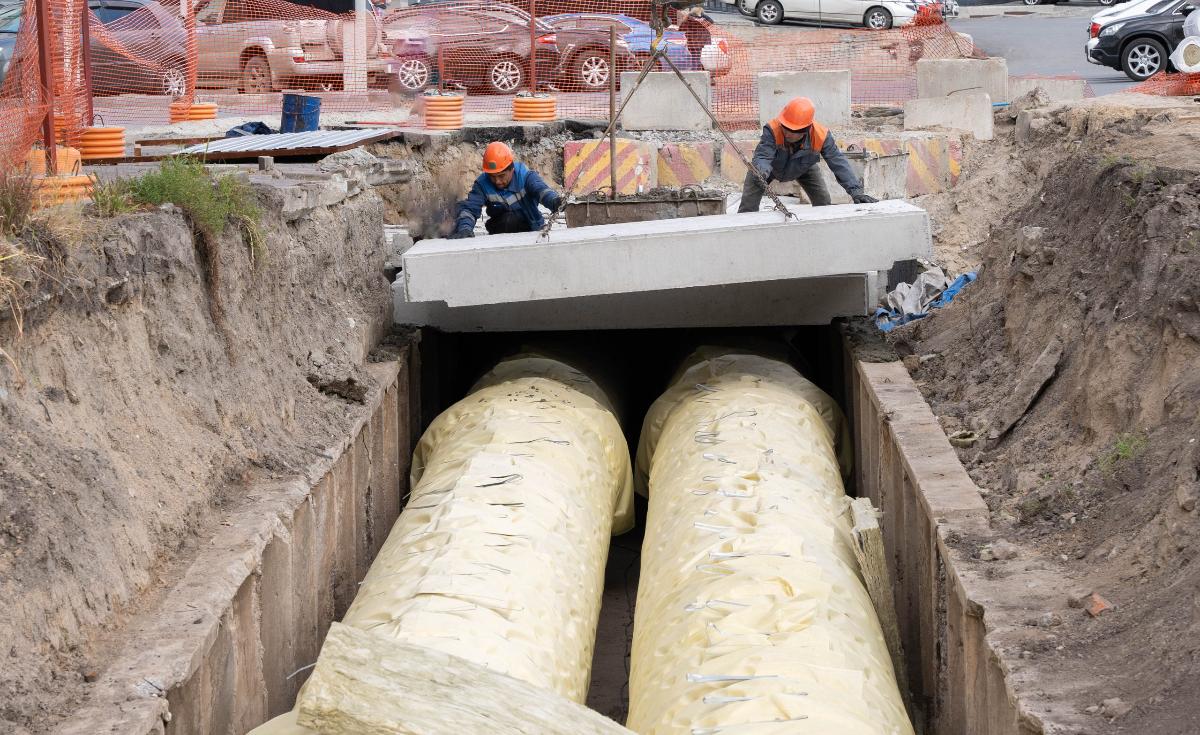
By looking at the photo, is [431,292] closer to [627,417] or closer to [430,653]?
[627,417]

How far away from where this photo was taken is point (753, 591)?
17.0 ft

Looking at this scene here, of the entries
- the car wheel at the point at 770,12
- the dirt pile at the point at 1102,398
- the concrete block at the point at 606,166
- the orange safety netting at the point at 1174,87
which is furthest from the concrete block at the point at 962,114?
the car wheel at the point at 770,12

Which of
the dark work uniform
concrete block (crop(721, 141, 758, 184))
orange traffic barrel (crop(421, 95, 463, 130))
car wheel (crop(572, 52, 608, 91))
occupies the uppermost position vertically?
car wheel (crop(572, 52, 608, 91))

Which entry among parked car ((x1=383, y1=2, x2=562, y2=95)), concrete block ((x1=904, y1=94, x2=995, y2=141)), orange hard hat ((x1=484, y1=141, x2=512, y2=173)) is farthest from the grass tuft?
parked car ((x1=383, y1=2, x2=562, y2=95))

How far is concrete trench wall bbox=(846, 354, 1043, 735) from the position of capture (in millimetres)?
4770

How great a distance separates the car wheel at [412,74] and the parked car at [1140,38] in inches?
364

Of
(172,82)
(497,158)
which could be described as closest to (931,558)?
(497,158)

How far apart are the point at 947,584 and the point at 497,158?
17.2ft

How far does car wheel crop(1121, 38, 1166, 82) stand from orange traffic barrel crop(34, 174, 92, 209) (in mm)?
15403

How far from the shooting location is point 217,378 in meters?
6.09

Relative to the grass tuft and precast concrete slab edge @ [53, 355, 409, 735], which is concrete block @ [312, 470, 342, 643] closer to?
precast concrete slab edge @ [53, 355, 409, 735]

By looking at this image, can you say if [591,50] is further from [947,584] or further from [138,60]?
[947,584]

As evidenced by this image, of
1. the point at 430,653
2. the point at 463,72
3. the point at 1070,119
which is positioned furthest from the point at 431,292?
the point at 463,72

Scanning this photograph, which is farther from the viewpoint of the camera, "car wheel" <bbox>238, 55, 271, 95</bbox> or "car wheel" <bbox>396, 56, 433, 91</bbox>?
"car wheel" <bbox>396, 56, 433, 91</bbox>
